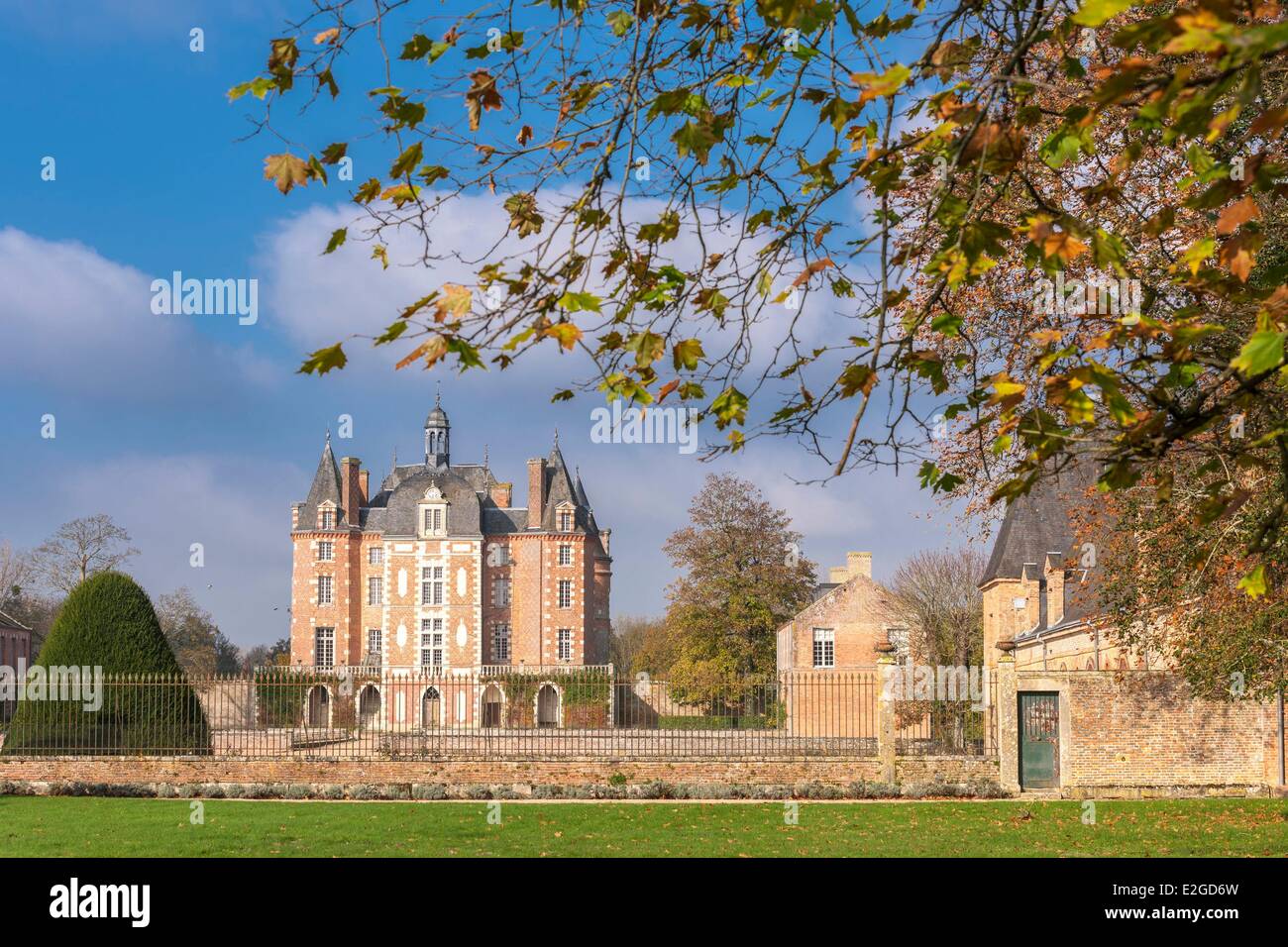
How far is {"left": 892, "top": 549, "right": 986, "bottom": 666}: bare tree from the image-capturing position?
43438 millimetres

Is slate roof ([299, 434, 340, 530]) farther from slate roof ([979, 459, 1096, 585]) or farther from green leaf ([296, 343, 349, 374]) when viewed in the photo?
green leaf ([296, 343, 349, 374])

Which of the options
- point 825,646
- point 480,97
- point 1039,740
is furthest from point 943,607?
point 480,97

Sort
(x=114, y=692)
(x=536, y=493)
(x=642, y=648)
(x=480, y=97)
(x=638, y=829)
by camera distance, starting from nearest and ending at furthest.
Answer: (x=480, y=97)
(x=638, y=829)
(x=114, y=692)
(x=536, y=493)
(x=642, y=648)

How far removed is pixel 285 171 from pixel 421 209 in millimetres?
562

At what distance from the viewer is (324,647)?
206ft

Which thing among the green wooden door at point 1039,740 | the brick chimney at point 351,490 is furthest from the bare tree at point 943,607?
the brick chimney at point 351,490

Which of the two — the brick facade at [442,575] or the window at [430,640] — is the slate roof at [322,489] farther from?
the window at [430,640]

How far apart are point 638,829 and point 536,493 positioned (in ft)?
155

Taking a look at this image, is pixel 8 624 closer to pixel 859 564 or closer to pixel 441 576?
pixel 441 576

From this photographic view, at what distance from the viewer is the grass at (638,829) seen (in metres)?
13.7

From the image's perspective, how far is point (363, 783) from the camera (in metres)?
22.1

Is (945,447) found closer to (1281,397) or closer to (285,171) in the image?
(1281,397)

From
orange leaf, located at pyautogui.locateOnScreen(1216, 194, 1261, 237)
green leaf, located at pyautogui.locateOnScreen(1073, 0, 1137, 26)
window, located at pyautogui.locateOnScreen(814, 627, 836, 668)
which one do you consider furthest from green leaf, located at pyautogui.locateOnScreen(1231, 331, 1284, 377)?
window, located at pyautogui.locateOnScreen(814, 627, 836, 668)
